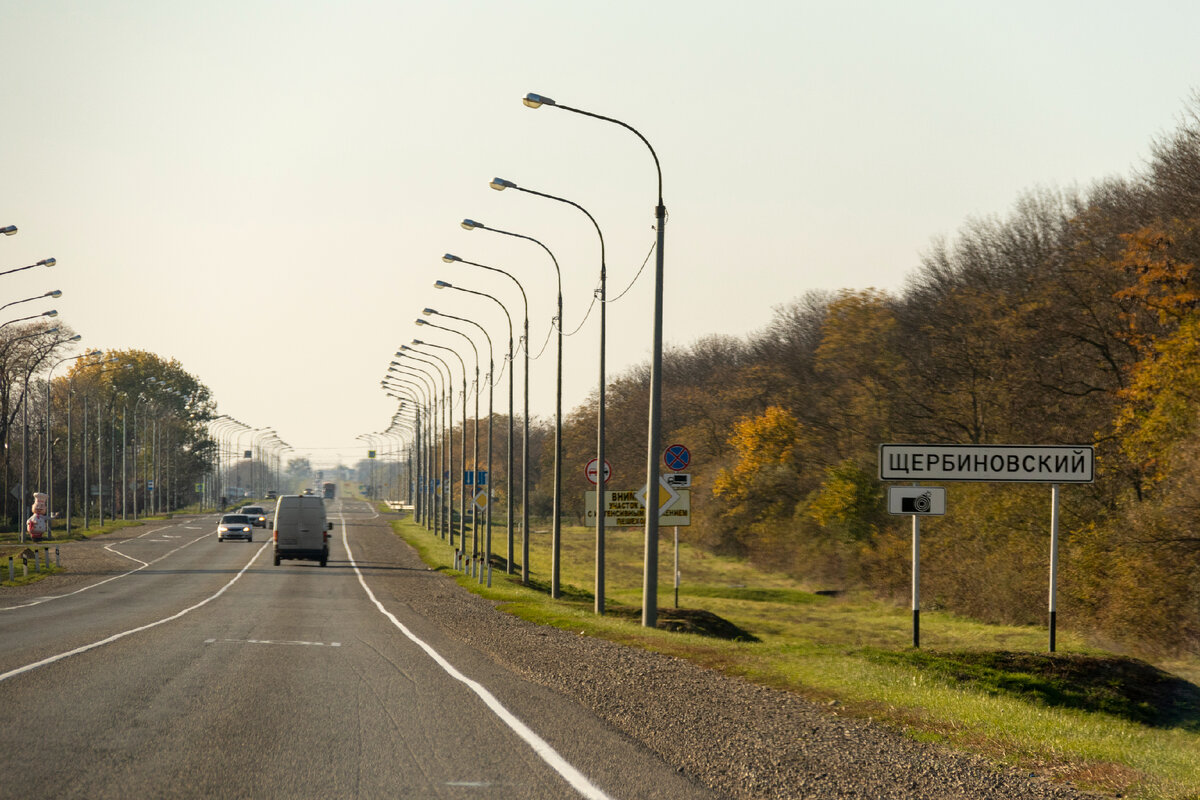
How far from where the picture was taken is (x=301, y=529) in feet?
156

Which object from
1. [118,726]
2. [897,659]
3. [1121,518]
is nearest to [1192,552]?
[1121,518]

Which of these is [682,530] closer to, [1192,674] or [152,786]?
[1192,674]

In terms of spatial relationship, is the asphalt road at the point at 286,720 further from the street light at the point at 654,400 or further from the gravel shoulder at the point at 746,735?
the street light at the point at 654,400

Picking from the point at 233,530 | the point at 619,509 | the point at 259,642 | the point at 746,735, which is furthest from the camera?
the point at 233,530

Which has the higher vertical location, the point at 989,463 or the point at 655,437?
the point at 655,437

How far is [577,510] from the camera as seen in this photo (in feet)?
307

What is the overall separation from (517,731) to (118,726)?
317cm

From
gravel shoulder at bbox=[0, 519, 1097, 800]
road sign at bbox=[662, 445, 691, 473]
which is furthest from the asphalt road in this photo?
road sign at bbox=[662, 445, 691, 473]

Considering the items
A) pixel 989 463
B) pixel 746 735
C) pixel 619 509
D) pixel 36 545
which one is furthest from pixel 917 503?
pixel 36 545

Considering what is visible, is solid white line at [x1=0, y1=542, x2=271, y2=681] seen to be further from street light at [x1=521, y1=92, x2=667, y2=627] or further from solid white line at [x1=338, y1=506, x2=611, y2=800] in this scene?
street light at [x1=521, y1=92, x2=667, y2=627]

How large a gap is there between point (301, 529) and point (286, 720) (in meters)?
38.2

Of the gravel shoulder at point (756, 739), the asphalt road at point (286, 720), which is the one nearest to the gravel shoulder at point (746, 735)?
the gravel shoulder at point (756, 739)

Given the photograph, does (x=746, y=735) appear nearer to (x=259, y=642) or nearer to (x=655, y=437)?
(x=259, y=642)

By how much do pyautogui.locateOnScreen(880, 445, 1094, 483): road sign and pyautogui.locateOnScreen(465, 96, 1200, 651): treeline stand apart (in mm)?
6736
